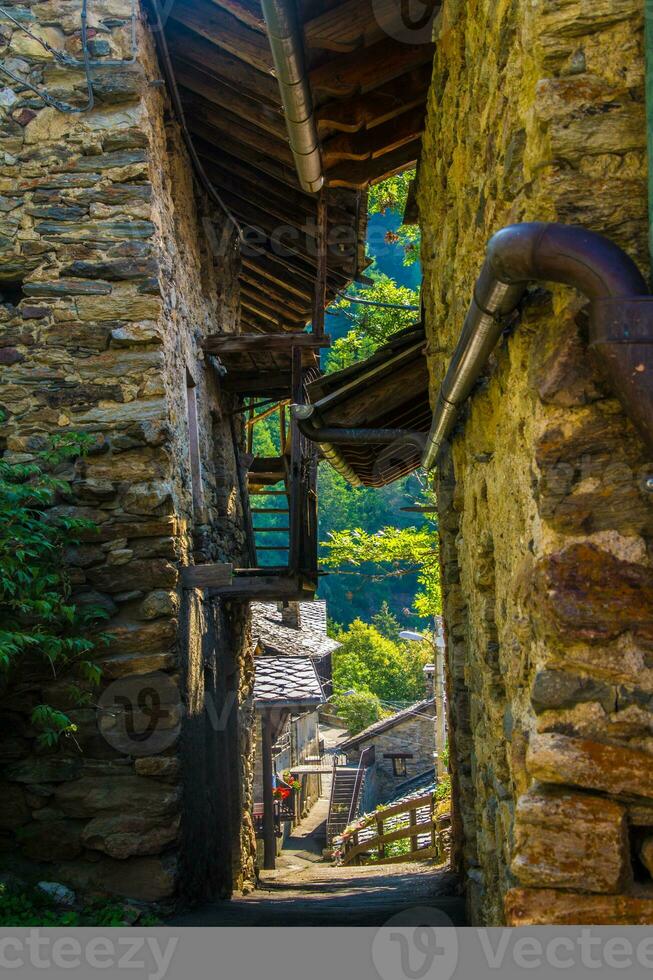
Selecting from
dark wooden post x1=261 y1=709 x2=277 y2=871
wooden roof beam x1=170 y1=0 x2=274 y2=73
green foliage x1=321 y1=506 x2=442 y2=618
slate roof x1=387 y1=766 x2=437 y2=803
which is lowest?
slate roof x1=387 y1=766 x2=437 y2=803

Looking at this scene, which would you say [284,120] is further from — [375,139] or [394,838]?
[394,838]

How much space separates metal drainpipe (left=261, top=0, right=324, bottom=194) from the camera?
3.56 metres

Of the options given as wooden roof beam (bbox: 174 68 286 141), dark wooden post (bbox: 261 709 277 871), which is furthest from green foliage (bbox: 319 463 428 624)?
wooden roof beam (bbox: 174 68 286 141)

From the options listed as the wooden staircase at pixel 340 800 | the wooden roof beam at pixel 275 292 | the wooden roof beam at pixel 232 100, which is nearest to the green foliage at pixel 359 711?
the wooden staircase at pixel 340 800

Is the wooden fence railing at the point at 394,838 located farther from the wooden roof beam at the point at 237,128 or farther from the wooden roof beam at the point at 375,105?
the wooden roof beam at the point at 375,105

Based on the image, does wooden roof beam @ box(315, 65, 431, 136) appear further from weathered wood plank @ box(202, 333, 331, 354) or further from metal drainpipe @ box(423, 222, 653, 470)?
metal drainpipe @ box(423, 222, 653, 470)

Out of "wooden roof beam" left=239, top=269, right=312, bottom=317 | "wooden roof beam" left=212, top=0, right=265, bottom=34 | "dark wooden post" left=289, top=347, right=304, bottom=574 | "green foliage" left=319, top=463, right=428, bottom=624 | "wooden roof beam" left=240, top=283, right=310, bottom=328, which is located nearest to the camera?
"wooden roof beam" left=212, top=0, right=265, bottom=34

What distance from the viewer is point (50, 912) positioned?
4355 mm

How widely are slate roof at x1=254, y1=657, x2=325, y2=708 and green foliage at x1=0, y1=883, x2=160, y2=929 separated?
6.34 m

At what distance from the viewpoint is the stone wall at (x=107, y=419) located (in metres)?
4.91

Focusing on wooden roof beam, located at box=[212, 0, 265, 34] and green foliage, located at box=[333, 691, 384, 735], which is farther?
green foliage, located at box=[333, 691, 384, 735]

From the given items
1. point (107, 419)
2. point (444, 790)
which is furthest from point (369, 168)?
point (444, 790)

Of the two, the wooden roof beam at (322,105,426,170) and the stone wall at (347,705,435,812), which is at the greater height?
the wooden roof beam at (322,105,426,170)
